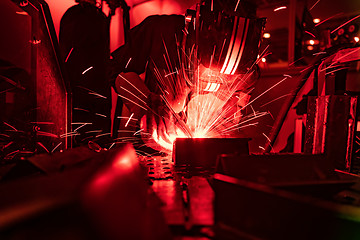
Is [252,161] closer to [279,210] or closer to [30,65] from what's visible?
[279,210]

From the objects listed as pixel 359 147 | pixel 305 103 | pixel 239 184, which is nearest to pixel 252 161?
pixel 239 184

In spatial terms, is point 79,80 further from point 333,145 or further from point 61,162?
point 333,145

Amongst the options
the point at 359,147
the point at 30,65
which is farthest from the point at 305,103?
the point at 30,65

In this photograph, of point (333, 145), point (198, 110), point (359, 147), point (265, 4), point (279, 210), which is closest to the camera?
point (279, 210)

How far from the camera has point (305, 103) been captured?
4.34 ft

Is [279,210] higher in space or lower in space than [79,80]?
lower

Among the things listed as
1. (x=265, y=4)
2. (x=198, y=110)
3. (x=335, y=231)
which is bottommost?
(x=335, y=231)

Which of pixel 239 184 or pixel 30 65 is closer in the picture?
pixel 239 184

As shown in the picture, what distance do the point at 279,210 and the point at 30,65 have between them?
1.36 meters

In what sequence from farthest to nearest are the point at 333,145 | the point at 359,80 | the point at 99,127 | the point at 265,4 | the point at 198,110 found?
the point at 359,80, the point at 265,4, the point at 99,127, the point at 198,110, the point at 333,145

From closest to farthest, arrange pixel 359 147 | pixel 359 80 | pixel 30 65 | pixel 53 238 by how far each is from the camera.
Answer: pixel 53 238
pixel 30 65
pixel 359 147
pixel 359 80

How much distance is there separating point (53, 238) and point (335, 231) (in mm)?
515

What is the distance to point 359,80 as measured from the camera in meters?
2.87

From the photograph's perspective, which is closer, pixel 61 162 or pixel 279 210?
pixel 279 210
